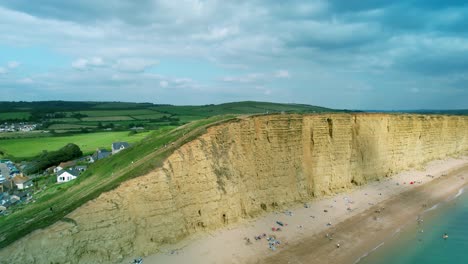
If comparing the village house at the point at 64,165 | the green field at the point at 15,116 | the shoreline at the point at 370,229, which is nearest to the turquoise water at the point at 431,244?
the shoreline at the point at 370,229

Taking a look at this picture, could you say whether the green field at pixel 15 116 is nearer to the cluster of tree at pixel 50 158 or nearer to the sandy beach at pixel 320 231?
the cluster of tree at pixel 50 158

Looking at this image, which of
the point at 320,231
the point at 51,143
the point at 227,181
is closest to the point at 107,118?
the point at 51,143

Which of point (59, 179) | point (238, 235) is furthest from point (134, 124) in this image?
point (238, 235)

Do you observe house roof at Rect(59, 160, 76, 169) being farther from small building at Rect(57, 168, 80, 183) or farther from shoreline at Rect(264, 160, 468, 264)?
shoreline at Rect(264, 160, 468, 264)

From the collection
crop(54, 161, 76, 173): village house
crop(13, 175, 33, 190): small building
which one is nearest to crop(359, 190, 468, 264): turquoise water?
crop(13, 175, 33, 190): small building

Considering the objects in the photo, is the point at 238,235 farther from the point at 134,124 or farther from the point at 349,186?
the point at 134,124
